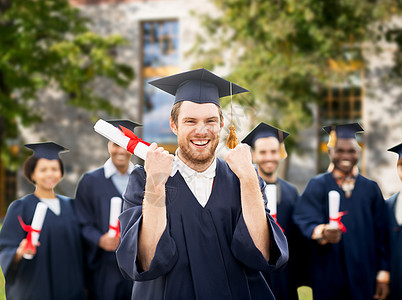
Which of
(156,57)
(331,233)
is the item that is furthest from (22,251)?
(156,57)

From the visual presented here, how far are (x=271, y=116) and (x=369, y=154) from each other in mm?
4810

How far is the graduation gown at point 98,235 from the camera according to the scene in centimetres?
464

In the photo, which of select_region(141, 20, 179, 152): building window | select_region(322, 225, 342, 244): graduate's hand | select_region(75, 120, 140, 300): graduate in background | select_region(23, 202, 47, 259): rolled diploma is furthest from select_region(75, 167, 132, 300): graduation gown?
select_region(141, 20, 179, 152): building window

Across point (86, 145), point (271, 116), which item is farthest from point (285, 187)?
point (86, 145)

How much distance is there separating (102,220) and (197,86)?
2.50 metres

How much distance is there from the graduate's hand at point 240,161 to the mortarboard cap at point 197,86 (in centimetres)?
37

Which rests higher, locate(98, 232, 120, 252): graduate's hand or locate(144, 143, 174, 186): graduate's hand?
locate(144, 143, 174, 186): graduate's hand

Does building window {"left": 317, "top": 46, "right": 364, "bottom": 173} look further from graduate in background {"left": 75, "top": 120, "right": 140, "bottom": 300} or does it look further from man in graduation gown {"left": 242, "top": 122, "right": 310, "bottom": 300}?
graduate in background {"left": 75, "top": 120, "right": 140, "bottom": 300}

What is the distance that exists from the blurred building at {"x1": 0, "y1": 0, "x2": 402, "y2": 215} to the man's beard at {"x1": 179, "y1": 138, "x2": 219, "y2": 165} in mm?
12287

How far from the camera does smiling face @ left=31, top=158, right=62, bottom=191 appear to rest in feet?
14.7

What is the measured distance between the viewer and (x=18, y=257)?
4.07m

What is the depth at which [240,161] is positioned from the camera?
7.93 ft

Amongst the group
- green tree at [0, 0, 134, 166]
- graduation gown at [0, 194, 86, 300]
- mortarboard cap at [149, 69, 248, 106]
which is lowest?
graduation gown at [0, 194, 86, 300]

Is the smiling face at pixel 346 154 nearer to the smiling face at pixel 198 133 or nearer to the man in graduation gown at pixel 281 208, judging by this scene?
the man in graduation gown at pixel 281 208
